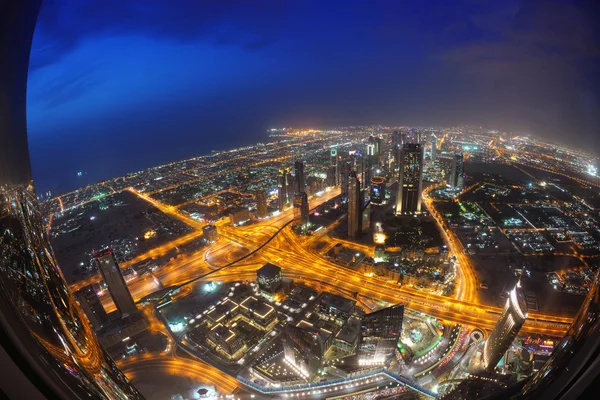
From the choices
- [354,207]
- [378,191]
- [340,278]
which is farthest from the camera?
[378,191]

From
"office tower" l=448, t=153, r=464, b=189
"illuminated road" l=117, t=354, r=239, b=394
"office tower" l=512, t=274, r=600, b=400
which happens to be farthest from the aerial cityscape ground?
"office tower" l=512, t=274, r=600, b=400

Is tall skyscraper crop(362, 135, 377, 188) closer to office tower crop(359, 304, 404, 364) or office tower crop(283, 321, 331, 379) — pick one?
office tower crop(359, 304, 404, 364)

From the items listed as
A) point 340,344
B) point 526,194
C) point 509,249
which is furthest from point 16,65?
point 526,194

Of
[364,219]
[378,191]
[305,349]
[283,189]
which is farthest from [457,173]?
[305,349]

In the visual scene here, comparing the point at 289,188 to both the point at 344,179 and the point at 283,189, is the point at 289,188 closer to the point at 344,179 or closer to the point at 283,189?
the point at 283,189

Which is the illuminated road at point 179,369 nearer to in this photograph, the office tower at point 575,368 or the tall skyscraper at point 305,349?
the tall skyscraper at point 305,349

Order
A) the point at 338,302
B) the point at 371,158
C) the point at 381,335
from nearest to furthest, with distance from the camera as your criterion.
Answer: the point at 381,335, the point at 338,302, the point at 371,158

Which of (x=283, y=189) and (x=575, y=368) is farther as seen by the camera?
(x=283, y=189)
